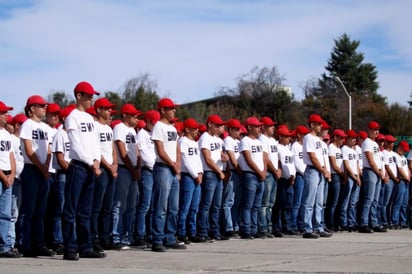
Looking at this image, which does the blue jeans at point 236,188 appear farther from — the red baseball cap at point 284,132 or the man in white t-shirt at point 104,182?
the man in white t-shirt at point 104,182

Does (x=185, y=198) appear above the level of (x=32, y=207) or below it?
above

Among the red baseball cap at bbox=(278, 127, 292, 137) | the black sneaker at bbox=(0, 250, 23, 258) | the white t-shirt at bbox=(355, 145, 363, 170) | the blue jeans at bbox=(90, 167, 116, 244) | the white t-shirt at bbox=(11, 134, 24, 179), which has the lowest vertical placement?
the black sneaker at bbox=(0, 250, 23, 258)

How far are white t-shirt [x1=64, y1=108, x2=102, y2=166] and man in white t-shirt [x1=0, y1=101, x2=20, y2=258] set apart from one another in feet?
3.39

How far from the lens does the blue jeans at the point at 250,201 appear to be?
15578 millimetres

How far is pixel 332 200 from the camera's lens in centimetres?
1802

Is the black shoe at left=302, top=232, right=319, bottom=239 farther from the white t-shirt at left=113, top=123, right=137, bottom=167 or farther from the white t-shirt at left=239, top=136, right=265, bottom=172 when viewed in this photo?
the white t-shirt at left=113, top=123, right=137, bottom=167

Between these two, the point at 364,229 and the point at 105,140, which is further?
the point at 364,229

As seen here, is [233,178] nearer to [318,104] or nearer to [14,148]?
[14,148]

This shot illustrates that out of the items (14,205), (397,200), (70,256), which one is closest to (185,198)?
(14,205)

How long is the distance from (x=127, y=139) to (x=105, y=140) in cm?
124

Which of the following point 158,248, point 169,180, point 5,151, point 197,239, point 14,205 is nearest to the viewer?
point 5,151

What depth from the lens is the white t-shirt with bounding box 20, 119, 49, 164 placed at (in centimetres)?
1170

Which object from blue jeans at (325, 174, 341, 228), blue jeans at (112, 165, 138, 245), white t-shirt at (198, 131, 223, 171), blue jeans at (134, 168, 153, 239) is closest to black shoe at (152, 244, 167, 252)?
blue jeans at (112, 165, 138, 245)

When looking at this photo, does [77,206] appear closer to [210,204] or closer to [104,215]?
[104,215]
